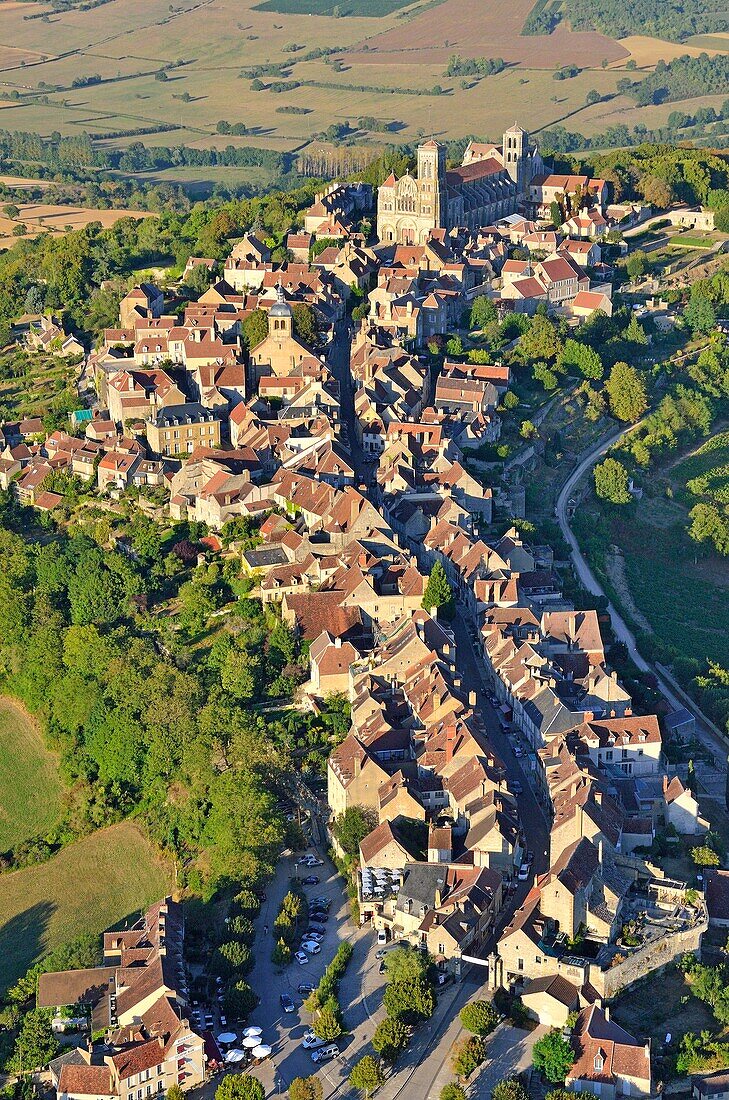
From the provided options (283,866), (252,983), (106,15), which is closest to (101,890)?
(283,866)

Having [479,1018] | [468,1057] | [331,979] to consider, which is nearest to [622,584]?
[331,979]

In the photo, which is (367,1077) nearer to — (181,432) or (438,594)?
(438,594)

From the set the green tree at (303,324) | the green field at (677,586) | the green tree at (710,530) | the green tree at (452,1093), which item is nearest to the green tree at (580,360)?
the green field at (677,586)

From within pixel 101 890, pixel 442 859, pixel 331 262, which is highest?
pixel 331 262

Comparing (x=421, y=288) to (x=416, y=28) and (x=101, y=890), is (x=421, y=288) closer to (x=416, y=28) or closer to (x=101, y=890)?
(x=101, y=890)

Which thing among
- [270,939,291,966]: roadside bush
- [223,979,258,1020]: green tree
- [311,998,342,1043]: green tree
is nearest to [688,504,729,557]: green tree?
[270,939,291,966]: roadside bush

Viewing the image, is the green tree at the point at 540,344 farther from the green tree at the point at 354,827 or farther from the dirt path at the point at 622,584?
the green tree at the point at 354,827

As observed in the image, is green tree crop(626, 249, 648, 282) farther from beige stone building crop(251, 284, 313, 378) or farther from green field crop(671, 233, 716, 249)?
beige stone building crop(251, 284, 313, 378)
